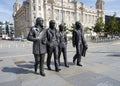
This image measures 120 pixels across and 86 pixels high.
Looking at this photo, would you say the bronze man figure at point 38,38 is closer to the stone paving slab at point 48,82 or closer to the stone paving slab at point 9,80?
the stone paving slab at point 48,82

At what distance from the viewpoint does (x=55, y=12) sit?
78750 millimetres

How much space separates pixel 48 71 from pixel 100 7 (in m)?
109

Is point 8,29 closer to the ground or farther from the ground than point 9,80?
farther from the ground

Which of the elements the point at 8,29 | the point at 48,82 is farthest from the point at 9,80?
the point at 8,29

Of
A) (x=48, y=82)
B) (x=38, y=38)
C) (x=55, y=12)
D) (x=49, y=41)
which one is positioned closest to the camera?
(x=48, y=82)

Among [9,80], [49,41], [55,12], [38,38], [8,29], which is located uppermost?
[55,12]

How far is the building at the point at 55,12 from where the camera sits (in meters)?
68.3

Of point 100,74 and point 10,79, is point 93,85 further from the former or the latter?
point 10,79

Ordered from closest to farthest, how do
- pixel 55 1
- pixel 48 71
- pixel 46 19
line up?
pixel 48 71 → pixel 46 19 → pixel 55 1

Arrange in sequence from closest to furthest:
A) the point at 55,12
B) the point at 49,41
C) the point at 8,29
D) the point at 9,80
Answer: the point at 9,80 < the point at 49,41 < the point at 55,12 < the point at 8,29

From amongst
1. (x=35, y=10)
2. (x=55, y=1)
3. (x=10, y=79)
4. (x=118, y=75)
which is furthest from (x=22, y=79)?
(x=55, y=1)

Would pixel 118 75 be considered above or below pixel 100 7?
below

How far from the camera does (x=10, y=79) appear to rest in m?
5.34

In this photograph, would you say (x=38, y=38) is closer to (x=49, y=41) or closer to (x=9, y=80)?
(x=49, y=41)
